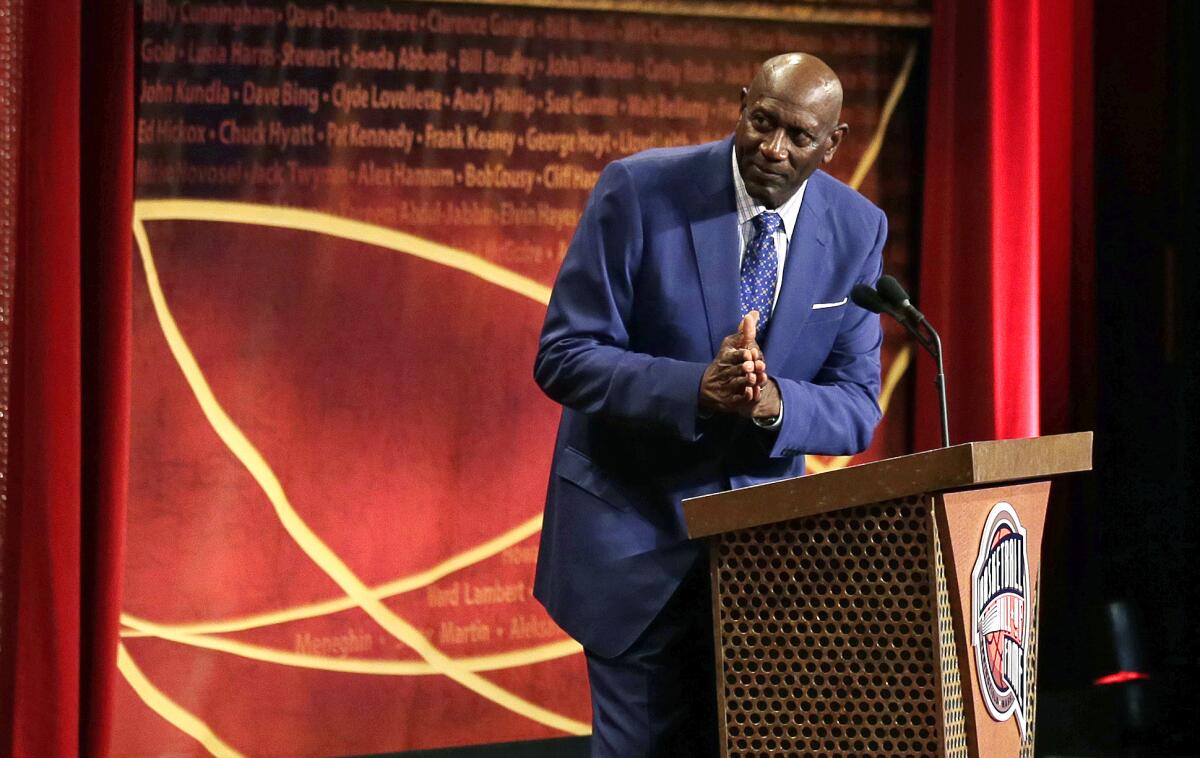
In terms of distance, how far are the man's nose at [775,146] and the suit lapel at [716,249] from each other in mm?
103

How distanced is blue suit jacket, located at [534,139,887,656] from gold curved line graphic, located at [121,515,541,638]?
4.92 feet

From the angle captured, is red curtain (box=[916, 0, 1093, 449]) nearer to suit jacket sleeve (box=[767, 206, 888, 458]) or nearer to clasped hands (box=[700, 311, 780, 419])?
suit jacket sleeve (box=[767, 206, 888, 458])

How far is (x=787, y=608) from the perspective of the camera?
1747 millimetres

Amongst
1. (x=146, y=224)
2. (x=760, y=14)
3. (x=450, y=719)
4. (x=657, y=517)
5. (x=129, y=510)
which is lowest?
(x=450, y=719)

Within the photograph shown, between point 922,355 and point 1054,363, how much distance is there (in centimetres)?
39

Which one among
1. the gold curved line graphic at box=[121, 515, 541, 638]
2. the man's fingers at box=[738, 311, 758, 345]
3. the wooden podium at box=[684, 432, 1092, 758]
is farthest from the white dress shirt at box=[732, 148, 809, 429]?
the gold curved line graphic at box=[121, 515, 541, 638]

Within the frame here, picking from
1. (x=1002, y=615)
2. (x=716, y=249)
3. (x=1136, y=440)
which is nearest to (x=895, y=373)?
(x=1136, y=440)

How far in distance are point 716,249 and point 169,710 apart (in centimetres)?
208

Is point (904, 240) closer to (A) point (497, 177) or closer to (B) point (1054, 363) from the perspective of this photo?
(B) point (1054, 363)

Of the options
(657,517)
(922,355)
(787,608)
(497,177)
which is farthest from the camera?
(922,355)

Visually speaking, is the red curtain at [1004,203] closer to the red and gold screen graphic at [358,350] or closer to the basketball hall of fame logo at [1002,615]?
the red and gold screen graphic at [358,350]

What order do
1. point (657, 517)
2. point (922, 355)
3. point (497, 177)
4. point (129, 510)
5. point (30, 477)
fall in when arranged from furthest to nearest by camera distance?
point (922, 355) → point (497, 177) → point (129, 510) → point (30, 477) → point (657, 517)

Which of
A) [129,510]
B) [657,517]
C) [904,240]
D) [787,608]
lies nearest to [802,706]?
[787,608]

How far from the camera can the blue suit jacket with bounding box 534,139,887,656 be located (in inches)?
74.8
